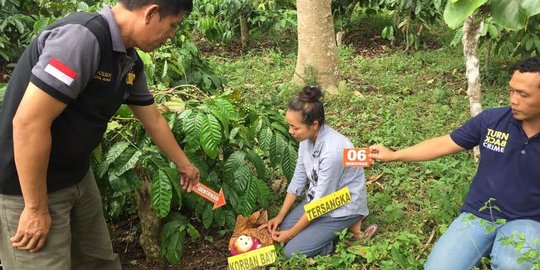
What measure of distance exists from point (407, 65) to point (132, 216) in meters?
3.63

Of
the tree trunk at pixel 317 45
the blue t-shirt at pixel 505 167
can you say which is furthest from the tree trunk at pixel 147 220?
the tree trunk at pixel 317 45

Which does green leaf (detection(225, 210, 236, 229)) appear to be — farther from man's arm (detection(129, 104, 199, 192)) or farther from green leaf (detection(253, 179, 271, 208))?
man's arm (detection(129, 104, 199, 192))

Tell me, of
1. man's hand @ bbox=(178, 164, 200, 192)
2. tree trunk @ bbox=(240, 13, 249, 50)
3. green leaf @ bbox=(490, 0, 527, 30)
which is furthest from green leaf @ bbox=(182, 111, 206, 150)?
tree trunk @ bbox=(240, 13, 249, 50)

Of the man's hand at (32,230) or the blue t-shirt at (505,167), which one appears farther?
the blue t-shirt at (505,167)

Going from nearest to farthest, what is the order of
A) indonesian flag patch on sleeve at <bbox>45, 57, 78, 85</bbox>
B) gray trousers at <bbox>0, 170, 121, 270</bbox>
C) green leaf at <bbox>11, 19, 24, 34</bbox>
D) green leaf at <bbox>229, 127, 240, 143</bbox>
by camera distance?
indonesian flag patch on sleeve at <bbox>45, 57, 78, 85</bbox> → gray trousers at <bbox>0, 170, 121, 270</bbox> → green leaf at <bbox>229, 127, 240, 143</bbox> → green leaf at <bbox>11, 19, 24, 34</bbox>

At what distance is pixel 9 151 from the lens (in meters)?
1.55

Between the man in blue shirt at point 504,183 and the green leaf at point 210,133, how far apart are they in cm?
105

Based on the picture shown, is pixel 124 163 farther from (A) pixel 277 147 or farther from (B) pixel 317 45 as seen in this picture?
(B) pixel 317 45

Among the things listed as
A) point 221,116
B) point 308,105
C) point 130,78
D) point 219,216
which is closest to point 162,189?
point 221,116

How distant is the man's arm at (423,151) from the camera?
2.28 meters

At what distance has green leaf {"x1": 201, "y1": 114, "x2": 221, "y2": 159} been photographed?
2.15m

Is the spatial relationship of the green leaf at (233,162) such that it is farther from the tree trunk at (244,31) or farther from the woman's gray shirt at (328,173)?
the tree trunk at (244,31)

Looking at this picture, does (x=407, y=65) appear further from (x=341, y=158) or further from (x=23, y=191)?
(x=23, y=191)

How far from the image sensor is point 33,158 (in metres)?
1.43
